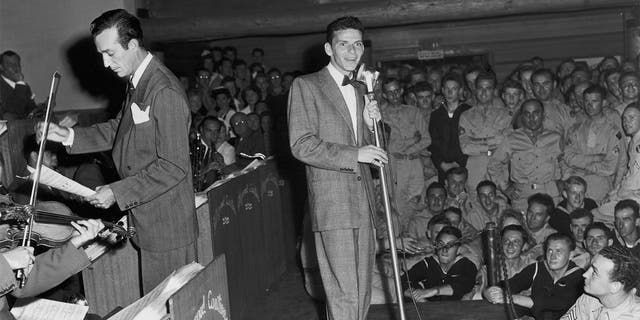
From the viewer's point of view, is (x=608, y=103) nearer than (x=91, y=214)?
No

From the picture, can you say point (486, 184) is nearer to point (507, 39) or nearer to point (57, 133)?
point (57, 133)

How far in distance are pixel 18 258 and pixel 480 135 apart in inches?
187

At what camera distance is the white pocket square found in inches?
124

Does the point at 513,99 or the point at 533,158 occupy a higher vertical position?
the point at 513,99

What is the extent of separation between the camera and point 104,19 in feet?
10.2

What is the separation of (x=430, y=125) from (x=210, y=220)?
3085mm

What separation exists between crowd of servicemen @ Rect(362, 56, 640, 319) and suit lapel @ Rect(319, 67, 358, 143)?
1546mm

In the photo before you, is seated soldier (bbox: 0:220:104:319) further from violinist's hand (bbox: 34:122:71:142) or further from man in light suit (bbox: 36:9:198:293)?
violinist's hand (bbox: 34:122:71:142)

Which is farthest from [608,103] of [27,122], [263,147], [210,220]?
[27,122]

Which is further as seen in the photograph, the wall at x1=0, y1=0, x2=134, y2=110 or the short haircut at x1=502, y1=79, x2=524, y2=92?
the wall at x1=0, y1=0, x2=134, y2=110

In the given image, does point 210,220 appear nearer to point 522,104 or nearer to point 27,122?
point 27,122

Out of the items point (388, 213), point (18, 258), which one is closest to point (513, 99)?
point (388, 213)

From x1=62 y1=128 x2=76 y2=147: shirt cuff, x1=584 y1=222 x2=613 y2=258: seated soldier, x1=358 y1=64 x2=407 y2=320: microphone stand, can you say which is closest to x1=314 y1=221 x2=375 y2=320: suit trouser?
x1=358 y1=64 x2=407 y2=320: microphone stand

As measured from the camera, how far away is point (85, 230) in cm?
284
